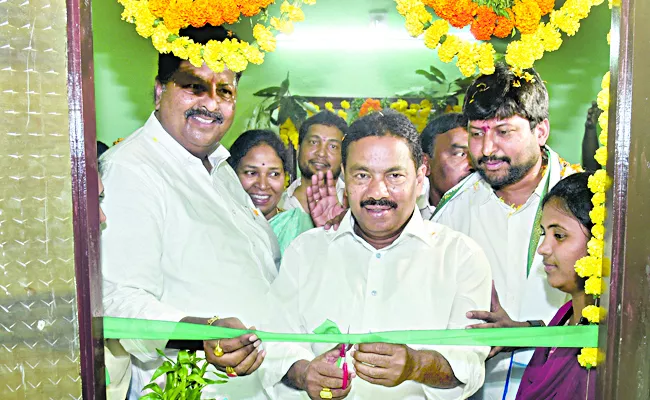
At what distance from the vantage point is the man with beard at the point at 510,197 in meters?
2.81

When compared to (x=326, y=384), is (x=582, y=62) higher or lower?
higher

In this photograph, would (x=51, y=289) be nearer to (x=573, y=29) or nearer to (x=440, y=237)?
(x=440, y=237)

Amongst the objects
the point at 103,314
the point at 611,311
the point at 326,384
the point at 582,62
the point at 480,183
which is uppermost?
the point at 582,62

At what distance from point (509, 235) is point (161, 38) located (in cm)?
167

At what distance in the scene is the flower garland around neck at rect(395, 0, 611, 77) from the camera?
2695mm

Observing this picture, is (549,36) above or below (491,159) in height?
above

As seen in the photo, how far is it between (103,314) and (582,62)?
7.30 feet

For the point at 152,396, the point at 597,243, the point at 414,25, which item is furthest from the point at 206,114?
the point at 597,243

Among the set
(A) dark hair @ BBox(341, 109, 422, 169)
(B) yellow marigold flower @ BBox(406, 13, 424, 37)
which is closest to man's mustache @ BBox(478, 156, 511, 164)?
(A) dark hair @ BBox(341, 109, 422, 169)

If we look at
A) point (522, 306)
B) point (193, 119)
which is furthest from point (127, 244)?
point (522, 306)

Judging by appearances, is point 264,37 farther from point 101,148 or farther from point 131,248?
point 131,248

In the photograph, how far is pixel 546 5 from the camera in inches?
106

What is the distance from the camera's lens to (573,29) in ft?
8.89

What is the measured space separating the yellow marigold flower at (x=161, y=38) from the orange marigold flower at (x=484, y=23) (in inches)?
49.0
